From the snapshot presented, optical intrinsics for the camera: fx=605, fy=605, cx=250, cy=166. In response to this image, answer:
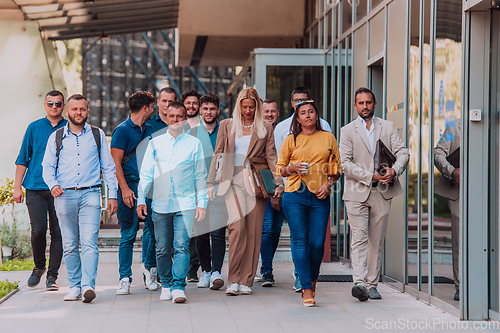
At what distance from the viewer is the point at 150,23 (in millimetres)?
15539

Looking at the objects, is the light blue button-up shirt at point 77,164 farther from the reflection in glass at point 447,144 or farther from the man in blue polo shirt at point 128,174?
the reflection in glass at point 447,144

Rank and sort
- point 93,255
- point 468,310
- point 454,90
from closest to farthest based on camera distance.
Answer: point 468,310 < point 454,90 < point 93,255

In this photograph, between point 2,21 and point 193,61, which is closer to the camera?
point 2,21

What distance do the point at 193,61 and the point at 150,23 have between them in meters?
1.51

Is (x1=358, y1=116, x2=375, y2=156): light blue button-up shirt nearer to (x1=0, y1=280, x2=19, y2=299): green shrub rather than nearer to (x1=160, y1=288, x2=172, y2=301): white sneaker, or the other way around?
(x1=160, y1=288, x2=172, y2=301): white sneaker

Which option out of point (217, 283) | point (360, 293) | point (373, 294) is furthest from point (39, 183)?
point (373, 294)

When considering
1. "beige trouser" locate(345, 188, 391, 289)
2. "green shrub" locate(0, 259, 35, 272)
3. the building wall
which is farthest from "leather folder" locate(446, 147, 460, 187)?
the building wall

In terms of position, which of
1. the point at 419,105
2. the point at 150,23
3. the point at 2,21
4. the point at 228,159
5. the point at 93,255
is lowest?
the point at 93,255

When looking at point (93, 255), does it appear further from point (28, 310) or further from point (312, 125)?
point (312, 125)

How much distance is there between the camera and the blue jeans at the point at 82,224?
16.9ft

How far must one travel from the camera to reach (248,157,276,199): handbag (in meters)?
Result: 5.45

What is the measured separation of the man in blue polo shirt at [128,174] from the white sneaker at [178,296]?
2.14 feet

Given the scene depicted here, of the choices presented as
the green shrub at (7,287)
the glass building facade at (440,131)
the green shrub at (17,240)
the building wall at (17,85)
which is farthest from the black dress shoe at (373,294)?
the building wall at (17,85)

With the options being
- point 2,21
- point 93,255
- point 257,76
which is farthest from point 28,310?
point 2,21
